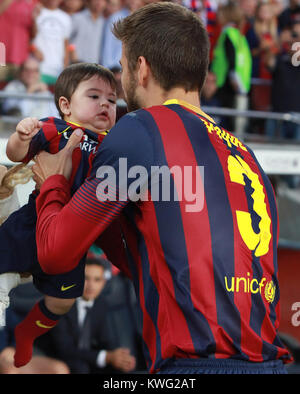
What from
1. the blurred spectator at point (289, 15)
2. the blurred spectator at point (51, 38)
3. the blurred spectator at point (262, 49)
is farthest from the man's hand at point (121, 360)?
the blurred spectator at point (289, 15)

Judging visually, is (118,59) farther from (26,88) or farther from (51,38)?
(26,88)

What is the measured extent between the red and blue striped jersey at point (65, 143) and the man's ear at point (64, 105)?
18 centimetres

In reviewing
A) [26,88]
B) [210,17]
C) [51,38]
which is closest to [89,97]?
[26,88]

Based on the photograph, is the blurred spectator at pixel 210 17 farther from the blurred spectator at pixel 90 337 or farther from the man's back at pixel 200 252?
the man's back at pixel 200 252

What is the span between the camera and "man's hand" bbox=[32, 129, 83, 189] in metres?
2.25

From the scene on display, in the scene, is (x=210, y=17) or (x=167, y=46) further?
(x=210, y=17)

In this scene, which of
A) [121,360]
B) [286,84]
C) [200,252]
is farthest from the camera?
[286,84]

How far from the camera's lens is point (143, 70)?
2.11m

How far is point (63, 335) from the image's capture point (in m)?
5.24

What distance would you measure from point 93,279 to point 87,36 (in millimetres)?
2644

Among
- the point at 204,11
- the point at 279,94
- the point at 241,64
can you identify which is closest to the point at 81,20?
the point at 204,11

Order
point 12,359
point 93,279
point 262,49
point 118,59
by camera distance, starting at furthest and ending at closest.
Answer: point 262,49 < point 118,59 < point 93,279 < point 12,359

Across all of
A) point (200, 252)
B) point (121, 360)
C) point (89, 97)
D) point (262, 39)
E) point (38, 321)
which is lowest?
point (121, 360)

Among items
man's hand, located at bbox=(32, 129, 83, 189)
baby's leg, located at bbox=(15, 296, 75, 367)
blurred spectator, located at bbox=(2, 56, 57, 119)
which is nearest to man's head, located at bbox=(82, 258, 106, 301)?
blurred spectator, located at bbox=(2, 56, 57, 119)
